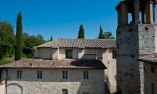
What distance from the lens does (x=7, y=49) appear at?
61.1 meters

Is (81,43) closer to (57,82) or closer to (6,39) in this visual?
(57,82)

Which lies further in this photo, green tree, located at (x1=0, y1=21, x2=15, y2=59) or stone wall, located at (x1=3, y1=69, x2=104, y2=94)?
green tree, located at (x1=0, y1=21, x2=15, y2=59)

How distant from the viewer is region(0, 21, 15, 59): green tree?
59.8 meters

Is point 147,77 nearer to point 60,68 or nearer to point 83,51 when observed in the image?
point 60,68

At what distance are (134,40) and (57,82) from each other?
12.5 meters

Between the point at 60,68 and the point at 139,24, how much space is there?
1256 centimetres

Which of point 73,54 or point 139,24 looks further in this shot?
point 73,54

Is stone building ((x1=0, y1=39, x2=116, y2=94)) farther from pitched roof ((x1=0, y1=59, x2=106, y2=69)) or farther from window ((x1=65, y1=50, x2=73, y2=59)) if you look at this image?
window ((x1=65, y1=50, x2=73, y2=59))

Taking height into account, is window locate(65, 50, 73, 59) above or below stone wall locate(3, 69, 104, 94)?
above

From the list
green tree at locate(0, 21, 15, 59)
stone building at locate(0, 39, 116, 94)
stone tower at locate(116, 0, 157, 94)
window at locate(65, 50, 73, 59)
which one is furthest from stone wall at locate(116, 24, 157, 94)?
green tree at locate(0, 21, 15, 59)

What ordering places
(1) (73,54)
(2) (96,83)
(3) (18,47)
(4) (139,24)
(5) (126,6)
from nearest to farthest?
(4) (139,24)
(5) (126,6)
(2) (96,83)
(1) (73,54)
(3) (18,47)

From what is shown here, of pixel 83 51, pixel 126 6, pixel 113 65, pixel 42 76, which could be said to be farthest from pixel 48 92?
pixel 126 6

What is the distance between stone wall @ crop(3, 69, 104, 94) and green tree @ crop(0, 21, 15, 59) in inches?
1252

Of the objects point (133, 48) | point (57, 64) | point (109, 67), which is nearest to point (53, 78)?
point (57, 64)
